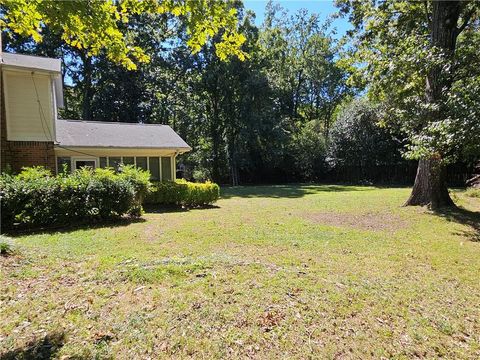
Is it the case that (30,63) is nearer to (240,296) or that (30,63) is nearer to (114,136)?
(114,136)

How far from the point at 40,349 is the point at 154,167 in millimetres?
13398

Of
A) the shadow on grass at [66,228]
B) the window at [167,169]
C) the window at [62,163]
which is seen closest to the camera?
the shadow on grass at [66,228]

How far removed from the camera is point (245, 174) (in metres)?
29.6

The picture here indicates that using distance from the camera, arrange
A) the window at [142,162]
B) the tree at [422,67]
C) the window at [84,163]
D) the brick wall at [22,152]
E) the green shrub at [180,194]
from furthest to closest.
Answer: the window at [142,162] < the window at [84,163] < the green shrub at [180,194] < the brick wall at [22,152] < the tree at [422,67]

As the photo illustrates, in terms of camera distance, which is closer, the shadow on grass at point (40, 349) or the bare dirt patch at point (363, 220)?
the shadow on grass at point (40, 349)

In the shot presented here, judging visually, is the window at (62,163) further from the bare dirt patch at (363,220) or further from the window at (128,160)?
the bare dirt patch at (363,220)

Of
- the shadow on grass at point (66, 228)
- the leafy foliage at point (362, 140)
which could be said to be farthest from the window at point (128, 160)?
the leafy foliage at point (362, 140)

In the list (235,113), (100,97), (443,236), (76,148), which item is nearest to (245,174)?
(235,113)

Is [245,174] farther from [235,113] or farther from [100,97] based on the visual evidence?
[100,97]

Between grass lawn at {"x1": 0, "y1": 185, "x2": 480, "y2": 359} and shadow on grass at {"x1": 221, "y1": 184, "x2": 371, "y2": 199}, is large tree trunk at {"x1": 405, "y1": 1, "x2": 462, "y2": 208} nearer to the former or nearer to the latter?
grass lawn at {"x1": 0, "y1": 185, "x2": 480, "y2": 359}

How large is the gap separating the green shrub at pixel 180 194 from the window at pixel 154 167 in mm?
3486

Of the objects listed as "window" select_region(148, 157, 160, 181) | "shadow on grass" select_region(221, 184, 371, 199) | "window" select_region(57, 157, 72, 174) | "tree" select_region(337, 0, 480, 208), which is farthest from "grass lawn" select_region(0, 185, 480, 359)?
"shadow on grass" select_region(221, 184, 371, 199)

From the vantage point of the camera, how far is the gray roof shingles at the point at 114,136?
14281 mm

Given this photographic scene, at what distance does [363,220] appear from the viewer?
9328mm
